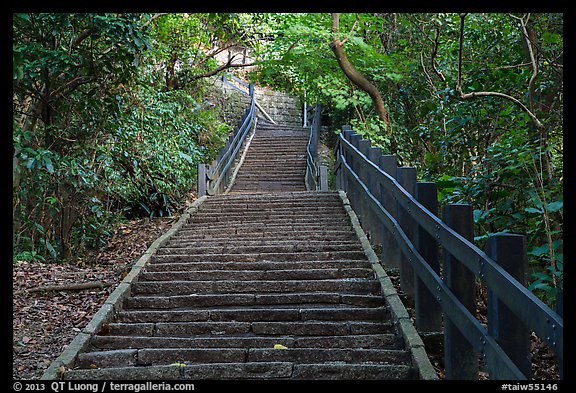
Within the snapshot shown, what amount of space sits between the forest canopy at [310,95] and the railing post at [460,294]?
0.71m

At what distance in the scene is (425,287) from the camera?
4.46 m

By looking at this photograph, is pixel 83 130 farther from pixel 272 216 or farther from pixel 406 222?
pixel 406 222

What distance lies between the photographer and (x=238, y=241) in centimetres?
787

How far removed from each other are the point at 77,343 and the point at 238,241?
342cm

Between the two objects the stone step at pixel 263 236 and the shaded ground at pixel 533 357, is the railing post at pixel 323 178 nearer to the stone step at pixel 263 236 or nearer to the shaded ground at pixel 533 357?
the stone step at pixel 263 236

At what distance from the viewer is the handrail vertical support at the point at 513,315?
263 cm

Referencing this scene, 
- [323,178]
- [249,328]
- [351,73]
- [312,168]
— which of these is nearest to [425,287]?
[249,328]

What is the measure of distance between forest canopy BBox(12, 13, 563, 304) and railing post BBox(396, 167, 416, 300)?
0.56 m

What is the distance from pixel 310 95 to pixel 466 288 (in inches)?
516
